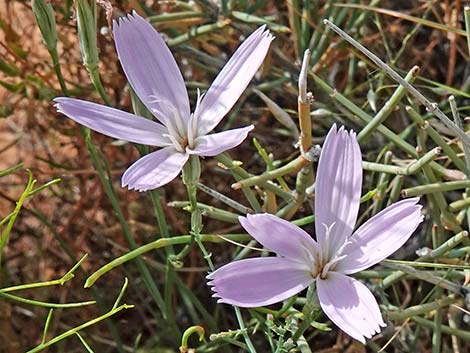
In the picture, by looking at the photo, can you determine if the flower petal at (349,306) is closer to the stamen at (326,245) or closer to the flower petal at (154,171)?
the stamen at (326,245)

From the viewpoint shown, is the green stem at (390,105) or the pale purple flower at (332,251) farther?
the green stem at (390,105)

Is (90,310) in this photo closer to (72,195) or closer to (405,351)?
(72,195)

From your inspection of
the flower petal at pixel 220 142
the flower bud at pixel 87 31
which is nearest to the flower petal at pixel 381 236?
the flower petal at pixel 220 142

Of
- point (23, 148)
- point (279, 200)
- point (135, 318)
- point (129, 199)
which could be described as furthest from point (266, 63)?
point (23, 148)

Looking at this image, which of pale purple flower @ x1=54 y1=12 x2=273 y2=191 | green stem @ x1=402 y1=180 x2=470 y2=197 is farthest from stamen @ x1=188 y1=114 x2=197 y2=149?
green stem @ x1=402 y1=180 x2=470 y2=197

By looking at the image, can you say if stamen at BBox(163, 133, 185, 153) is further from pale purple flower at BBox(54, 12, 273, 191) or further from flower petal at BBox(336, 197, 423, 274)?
flower petal at BBox(336, 197, 423, 274)

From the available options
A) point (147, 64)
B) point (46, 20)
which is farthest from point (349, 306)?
point (46, 20)
